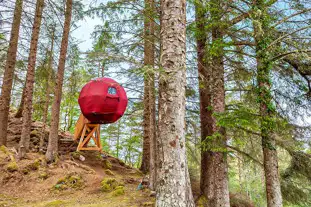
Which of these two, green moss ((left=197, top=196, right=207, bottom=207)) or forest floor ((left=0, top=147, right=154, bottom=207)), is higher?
forest floor ((left=0, top=147, right=154, bottom=207))

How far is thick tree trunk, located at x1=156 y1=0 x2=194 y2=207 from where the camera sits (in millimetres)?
2656

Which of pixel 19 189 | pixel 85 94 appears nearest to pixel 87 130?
pixel 85 94

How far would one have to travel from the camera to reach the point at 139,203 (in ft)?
14.6

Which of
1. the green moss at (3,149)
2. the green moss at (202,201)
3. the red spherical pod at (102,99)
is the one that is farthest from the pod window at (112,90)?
the green moss at (3,149)

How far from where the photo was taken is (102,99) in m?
5.70

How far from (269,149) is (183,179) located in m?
2.88

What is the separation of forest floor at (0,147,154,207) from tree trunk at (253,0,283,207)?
2.63 m

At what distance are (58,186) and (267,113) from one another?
5502mm

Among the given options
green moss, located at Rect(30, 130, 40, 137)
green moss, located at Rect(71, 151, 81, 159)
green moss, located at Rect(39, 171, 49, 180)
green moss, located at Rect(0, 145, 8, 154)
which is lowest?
green moss, located at Rect(39, 171, 49, 180)

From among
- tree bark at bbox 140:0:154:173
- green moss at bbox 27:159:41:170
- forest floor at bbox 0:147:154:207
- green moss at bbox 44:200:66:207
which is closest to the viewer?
green moss at bbox 44:200:66:207

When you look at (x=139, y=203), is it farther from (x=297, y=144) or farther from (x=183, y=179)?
(x=297, y=144)

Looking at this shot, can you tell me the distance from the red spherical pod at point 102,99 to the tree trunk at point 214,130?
239cm

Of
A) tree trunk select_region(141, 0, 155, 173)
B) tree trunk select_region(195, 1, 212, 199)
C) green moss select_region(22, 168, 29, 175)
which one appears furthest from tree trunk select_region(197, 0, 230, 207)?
green moss select_region(22, 168, 29, 175)

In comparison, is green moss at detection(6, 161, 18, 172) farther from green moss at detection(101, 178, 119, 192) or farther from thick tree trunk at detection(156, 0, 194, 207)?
thick tree trunk at detection(156, 0, 194, 207)
